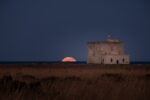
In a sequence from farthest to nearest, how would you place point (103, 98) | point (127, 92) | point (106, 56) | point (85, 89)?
1. point (106, 56)
2. point (85, 89)
3. point (127, 92)
4. point (103, 98)

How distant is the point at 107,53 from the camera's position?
223ft

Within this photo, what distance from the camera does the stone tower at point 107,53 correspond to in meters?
67.1

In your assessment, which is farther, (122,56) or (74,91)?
(122,56)

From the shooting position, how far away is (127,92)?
12.1m

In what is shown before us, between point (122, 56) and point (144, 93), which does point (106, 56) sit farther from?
point (144, 93)

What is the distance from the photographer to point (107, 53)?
223 feet

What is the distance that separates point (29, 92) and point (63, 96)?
1537mm

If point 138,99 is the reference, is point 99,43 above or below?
above

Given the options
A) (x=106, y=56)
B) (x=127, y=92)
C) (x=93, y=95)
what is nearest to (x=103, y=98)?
(x=93, y=95)

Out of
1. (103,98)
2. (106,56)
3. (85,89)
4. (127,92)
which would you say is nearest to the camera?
(103,98)

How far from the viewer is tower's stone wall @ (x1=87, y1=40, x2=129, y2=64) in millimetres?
67062

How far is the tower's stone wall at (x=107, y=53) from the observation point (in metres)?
67.1

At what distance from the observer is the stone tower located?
220 feet

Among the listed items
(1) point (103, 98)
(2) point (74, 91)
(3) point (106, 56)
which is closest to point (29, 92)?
(2) point (74, 91)
